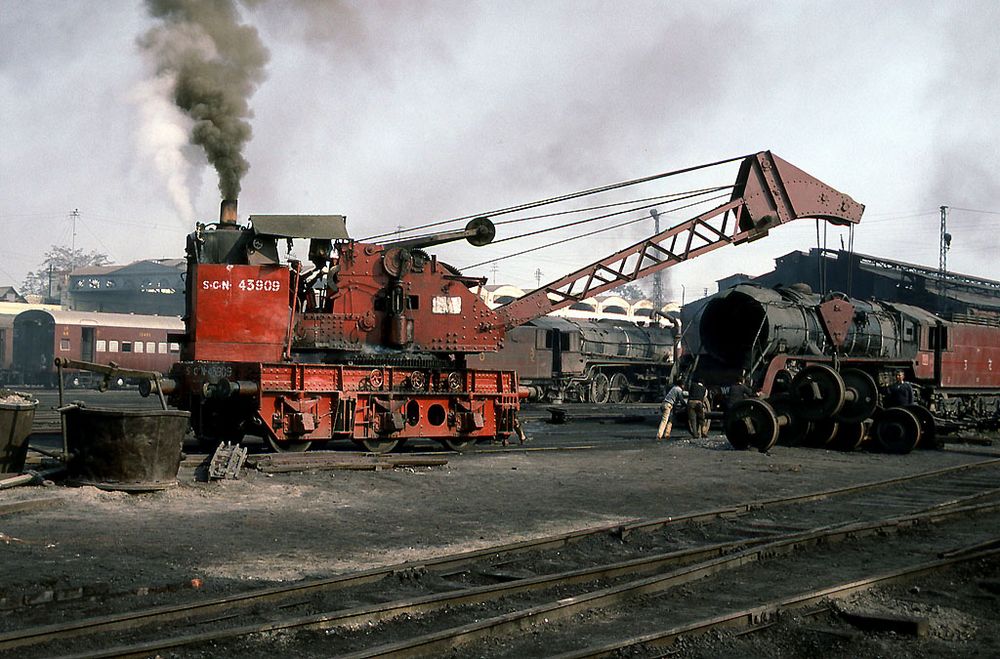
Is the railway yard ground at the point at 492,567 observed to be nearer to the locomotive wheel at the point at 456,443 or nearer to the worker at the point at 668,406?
the locomotive wheel at the point at 456,443

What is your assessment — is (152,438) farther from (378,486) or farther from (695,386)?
(695,386)

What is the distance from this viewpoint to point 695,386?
19891mm

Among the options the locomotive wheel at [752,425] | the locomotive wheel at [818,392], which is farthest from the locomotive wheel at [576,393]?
the locomotive wheel at [752,425]

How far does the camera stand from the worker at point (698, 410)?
63.5 ft

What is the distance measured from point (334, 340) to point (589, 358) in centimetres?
2156

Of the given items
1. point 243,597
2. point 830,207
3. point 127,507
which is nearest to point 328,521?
point 127,507

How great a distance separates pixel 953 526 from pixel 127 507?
8.55 m

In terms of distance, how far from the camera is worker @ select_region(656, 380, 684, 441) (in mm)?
19641

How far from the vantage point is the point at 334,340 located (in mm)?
14375

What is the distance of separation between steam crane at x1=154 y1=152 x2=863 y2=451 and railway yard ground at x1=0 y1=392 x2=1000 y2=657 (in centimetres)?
144

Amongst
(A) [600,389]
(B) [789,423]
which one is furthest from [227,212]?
(A) [600,389]

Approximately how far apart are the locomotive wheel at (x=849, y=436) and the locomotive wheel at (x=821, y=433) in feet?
0.52

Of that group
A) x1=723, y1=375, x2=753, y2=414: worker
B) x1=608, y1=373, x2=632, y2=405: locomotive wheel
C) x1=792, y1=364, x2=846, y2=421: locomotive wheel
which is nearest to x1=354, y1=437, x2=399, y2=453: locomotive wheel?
x1=723, y1=375, x2=753, y2=414: worker

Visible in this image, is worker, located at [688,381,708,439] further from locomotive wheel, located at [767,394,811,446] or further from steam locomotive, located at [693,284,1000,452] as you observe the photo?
locomotive wheel, located at [767,394,811,446]
